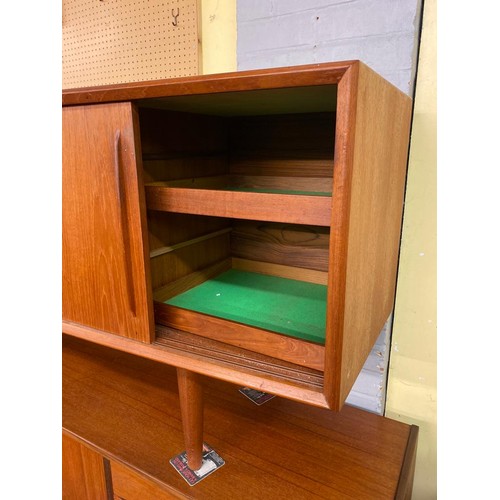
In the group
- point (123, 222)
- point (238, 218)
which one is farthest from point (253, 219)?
point (123, 222)

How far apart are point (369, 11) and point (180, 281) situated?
2.63 feet

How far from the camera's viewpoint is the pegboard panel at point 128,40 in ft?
4.11

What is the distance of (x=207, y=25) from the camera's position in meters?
1.24

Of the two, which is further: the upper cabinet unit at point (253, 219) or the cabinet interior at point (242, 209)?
the cabinet interior at point (242, 209)

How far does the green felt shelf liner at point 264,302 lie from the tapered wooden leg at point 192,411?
5.8 inches

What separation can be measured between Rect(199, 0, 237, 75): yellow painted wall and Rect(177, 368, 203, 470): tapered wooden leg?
35.6 inches

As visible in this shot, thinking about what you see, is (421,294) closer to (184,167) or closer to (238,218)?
(238,218)

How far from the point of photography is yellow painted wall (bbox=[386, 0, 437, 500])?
0.95 meters

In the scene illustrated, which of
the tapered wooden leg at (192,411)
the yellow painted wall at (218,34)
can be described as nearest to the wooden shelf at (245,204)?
the tapered wooden leg at (192,411)

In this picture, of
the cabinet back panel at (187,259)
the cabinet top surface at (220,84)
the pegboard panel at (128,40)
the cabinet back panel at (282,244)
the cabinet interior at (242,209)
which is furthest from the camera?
the pegboard panel at (128,40)

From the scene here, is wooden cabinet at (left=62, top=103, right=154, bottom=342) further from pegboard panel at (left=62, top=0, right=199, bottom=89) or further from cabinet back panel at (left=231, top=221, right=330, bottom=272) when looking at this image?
pegboard panel at (left=62, top=0, right=199, bottom=89)

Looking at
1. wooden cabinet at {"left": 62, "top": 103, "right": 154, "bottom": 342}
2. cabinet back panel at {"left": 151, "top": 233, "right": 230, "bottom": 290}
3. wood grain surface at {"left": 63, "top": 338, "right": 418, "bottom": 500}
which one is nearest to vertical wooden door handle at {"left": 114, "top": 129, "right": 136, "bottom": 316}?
wooden cabinet at {"left": 62, "top": 103, "right": 154, "bottom": 342}

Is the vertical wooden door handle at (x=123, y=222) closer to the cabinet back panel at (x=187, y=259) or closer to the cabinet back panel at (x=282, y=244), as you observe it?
the cabinet back panel at (x=187, y=259)

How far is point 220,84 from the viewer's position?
0.63 m
